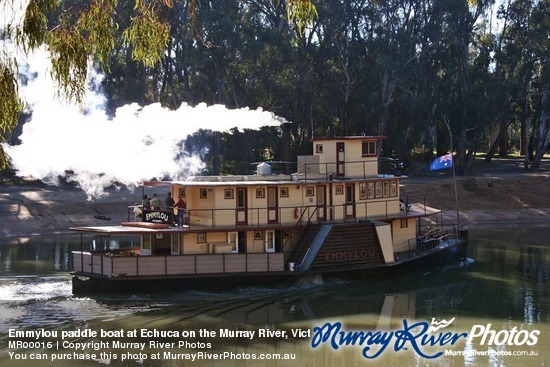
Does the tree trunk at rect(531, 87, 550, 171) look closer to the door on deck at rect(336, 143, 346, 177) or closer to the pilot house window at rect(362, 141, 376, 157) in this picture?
the pilot house window at rect(362, 141, 376, 157)

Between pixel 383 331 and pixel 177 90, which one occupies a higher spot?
pixel 177 90

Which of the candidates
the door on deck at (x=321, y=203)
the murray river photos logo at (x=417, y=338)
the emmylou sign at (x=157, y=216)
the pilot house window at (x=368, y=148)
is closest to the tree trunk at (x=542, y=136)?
the pilot house window at (x=368, y=148)

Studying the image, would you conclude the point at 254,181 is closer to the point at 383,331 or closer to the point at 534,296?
the point at 383,331

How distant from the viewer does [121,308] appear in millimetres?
26062

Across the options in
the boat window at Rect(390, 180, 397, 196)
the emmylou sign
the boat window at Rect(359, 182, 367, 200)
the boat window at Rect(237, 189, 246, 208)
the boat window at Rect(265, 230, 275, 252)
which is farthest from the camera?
the boat window at Rect(390, 180, 397, 196)

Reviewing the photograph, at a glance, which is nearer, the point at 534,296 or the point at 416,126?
the point at 534,296

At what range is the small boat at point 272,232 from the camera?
1106 inches

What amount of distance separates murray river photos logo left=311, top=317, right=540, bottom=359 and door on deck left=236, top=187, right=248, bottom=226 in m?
6.70

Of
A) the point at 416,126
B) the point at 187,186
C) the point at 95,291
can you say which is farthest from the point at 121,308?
the point at 416,126

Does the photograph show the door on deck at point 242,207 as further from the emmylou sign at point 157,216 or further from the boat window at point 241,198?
the emmylou sign at point 157,216

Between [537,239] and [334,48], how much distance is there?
83.5 feet

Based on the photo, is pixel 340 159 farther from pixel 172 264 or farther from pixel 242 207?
pixel 172 264

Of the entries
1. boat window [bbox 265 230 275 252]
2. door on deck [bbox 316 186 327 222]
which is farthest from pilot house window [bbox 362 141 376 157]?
boat window [bbox 265 230 275 252]

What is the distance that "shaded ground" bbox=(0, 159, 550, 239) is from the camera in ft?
160
